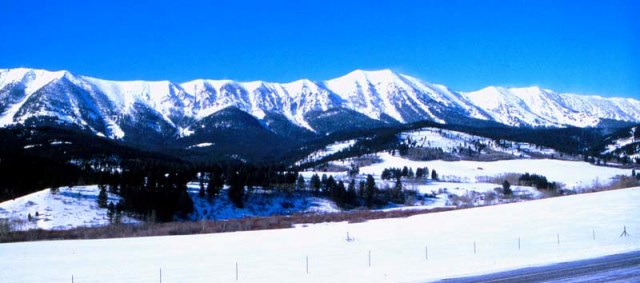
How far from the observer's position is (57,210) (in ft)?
350

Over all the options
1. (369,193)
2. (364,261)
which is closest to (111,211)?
(369,193)

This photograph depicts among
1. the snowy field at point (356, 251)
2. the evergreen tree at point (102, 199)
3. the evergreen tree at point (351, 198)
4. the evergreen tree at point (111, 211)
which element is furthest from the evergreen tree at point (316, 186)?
the snowy field at point (356, 251)

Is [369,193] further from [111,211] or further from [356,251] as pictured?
[356,251]

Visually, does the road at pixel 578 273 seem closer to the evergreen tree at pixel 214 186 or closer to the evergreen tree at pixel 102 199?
the evergreen tree at pixel 102 199

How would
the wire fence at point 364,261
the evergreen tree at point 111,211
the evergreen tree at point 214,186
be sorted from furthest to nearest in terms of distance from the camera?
the evergreen tree at point 214,186, the evergreen tree at point 111,211, the wire fence at point 364,261

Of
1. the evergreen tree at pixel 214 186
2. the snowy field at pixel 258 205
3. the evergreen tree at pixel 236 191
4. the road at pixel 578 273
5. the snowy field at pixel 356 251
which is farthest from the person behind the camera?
the evergreen tree at pixel 236 191

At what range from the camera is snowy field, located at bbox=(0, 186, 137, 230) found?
9923 centimetres

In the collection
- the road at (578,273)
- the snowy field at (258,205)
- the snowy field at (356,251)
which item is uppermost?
the road at (578,273)

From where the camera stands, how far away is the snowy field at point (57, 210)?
326 feet

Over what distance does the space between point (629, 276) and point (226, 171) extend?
159 meters

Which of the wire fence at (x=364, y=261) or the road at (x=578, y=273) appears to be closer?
the road at (x=578, y=273)

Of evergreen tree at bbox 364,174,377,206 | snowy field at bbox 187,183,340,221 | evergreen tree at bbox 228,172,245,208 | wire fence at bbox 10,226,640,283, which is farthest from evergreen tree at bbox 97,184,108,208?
wire fence at bbox 10,226,640,283

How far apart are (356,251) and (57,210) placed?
294 feet

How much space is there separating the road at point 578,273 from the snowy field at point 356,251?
1.61 metres
